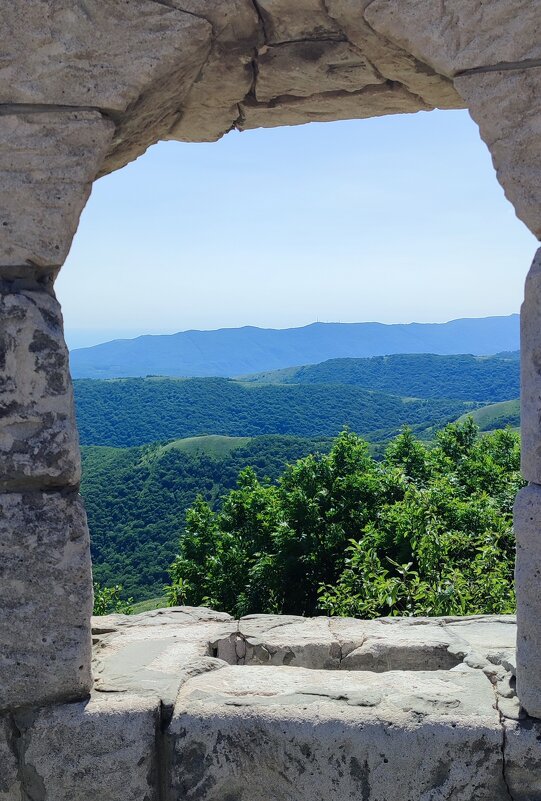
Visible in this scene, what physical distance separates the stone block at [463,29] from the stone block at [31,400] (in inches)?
65.1

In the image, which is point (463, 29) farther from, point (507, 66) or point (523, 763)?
point (523, 763)

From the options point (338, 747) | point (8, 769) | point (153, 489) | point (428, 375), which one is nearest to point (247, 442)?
point (153, 489)

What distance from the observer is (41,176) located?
2.97m

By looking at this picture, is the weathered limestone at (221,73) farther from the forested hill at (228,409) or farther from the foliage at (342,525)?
the forested hill at (228,409)

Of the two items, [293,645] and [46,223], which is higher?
[46,223]

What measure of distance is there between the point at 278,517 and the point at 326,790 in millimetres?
7247

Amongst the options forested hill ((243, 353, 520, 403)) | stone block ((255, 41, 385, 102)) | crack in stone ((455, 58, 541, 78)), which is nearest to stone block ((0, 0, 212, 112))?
stone block ((255, 41, 385, 102))

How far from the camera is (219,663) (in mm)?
3580

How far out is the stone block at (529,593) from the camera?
2895mm

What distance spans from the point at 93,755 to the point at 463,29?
294cm

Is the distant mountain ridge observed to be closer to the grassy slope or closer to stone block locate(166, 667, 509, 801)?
the grassy slope

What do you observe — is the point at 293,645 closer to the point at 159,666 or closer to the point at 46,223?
the point at 159,666

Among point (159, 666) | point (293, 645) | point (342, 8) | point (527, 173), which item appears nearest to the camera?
point (527, 173)

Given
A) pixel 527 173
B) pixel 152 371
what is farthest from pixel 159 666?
pixel 152 371
